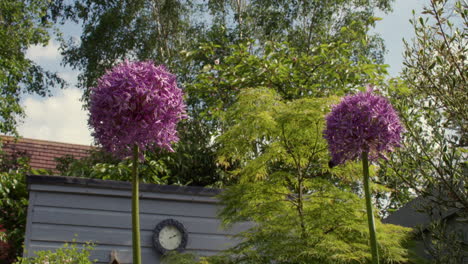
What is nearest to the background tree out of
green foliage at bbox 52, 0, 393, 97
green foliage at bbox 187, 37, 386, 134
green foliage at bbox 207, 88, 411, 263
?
green foliage at bbox 52, 0, 393, 97

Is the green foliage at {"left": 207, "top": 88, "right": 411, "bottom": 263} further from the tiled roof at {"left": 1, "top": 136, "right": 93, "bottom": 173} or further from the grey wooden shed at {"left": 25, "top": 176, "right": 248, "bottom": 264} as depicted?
the tiled roof at {"left": 1, "top": 136, "right": 93, "bottom": 173}

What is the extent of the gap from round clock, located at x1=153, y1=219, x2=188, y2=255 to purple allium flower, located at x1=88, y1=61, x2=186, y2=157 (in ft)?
13.1

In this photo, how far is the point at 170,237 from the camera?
6.16 metres

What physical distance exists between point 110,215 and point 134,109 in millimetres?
4226

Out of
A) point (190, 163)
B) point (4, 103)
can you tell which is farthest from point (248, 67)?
point (4, 103)

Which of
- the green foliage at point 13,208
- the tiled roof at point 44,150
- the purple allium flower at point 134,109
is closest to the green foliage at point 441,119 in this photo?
the purple allium flower at point 134,109

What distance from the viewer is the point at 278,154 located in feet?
16.3

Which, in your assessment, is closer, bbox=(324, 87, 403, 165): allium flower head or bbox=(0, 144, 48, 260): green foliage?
bbox=(324, 87, 403, 165): allium flower head

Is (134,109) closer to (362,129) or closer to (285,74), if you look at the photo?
(362,129)

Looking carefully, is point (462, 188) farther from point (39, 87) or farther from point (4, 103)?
point (39, 87)

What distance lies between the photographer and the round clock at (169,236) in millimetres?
6082

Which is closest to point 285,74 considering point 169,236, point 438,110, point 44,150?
point 169,236

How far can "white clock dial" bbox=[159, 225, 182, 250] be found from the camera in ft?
20.0

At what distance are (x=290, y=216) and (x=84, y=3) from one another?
463 inches
